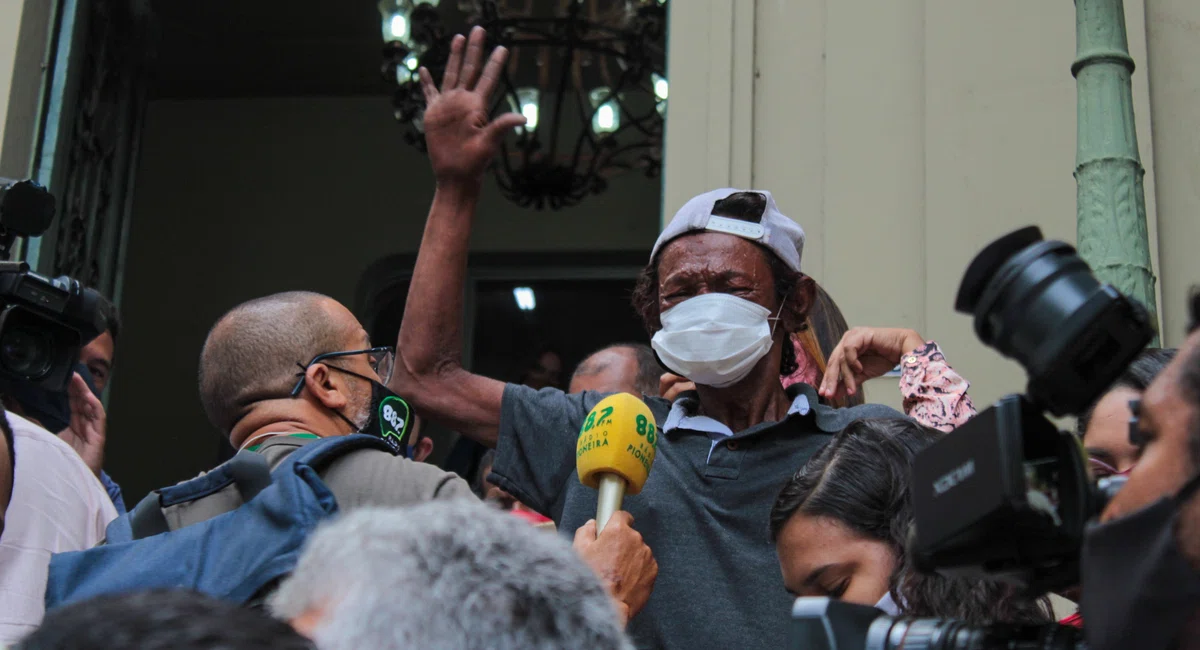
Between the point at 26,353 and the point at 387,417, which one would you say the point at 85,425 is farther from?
the point at 387,417

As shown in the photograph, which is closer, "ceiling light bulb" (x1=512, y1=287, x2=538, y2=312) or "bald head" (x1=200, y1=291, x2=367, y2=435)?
"bald head" (x1=200, y1=291, x2=367, y2=435)

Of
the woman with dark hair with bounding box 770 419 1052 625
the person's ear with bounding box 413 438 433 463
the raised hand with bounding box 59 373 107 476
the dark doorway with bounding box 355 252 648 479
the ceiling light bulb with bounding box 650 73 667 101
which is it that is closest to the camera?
the woman with dark hair with bounding box 770 419 1052 625

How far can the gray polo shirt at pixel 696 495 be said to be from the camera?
8.57 feet

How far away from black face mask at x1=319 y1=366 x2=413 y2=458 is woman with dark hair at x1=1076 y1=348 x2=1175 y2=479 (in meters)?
1.32

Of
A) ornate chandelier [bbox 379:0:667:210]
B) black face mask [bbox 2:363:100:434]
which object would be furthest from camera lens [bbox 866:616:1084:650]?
ornate chandelier [bbox 379:0:667:210]

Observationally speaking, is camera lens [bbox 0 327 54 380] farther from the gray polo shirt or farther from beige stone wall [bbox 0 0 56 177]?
beige stone wall [bbox 0 0 56 177]

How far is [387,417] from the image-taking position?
2979 mm

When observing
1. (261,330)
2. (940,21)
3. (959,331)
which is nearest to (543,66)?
(940,21)

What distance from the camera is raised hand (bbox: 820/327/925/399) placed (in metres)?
3.12

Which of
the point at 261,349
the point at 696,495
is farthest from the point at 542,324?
the point at 696,495

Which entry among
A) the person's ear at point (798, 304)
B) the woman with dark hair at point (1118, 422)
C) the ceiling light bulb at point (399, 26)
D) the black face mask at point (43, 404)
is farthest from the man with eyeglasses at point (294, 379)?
the ceiling light bulb at point (399, 26)

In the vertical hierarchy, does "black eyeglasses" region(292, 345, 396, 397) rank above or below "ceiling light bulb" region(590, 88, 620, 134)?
below

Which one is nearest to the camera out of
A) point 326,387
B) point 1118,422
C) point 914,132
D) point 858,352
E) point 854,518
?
point 854,518

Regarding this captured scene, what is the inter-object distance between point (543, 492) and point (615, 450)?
0.52m
